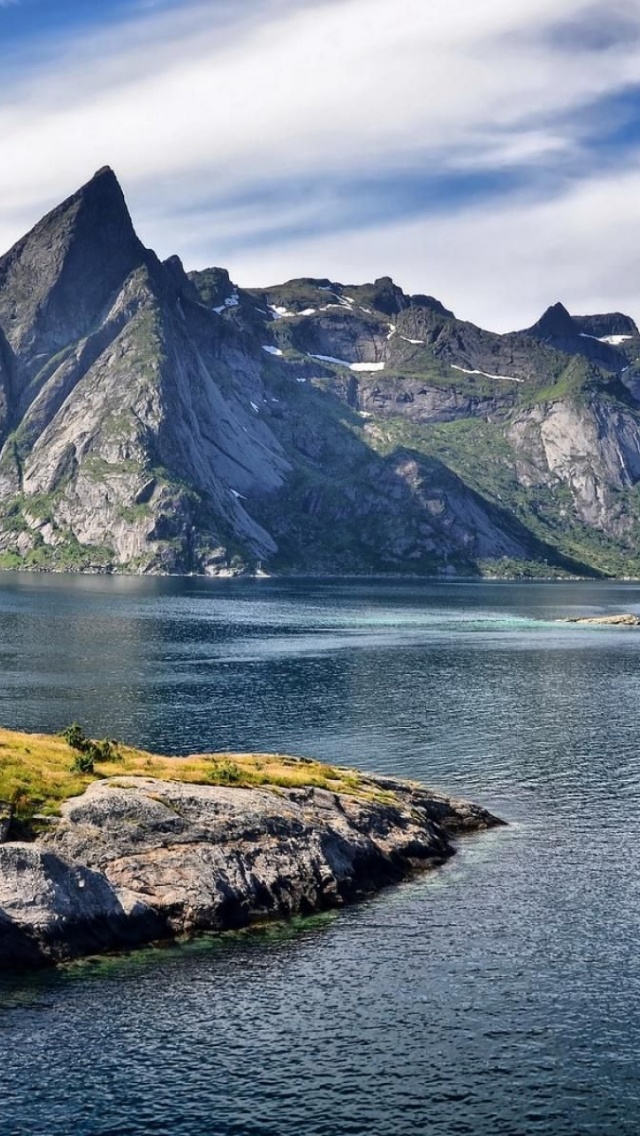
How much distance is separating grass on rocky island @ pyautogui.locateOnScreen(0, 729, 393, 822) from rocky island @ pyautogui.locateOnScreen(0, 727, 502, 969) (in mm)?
158

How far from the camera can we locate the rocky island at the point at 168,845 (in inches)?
2229

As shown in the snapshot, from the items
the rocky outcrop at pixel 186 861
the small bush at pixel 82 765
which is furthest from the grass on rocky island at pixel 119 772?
the rocky outcrop at pixel 186 861

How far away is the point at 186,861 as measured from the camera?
2475 inches

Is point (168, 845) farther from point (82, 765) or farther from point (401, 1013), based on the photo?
point (401, 1013)

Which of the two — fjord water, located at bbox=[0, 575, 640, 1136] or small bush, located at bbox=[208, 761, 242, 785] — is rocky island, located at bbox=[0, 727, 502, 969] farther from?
fjord water, located at bbox=[0, 575, 640, 1136]

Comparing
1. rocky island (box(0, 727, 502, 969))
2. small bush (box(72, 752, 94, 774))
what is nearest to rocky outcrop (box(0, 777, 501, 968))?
rocky island (box(0, 727, 502, 969))

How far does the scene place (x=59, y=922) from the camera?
182ft

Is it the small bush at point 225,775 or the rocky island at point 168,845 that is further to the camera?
the small bush at point 225,775

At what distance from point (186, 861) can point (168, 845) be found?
5.52ft

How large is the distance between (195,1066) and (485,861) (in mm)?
33757

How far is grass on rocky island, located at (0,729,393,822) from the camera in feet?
216

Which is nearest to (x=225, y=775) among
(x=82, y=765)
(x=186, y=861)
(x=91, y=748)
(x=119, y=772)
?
(x=119, y=772)

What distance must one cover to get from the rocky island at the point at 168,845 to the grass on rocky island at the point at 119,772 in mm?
158

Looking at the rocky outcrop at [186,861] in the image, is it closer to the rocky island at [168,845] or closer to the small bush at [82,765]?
the rocky island at [168,845]
